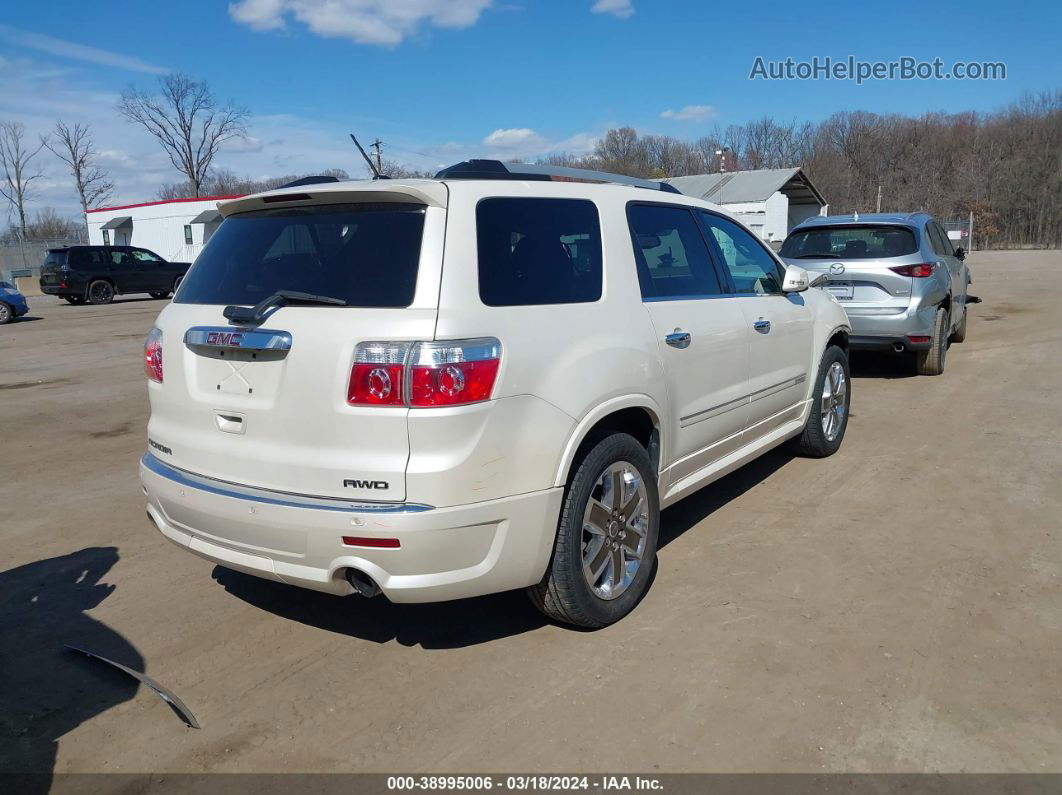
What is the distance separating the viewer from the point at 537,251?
3.35 meters

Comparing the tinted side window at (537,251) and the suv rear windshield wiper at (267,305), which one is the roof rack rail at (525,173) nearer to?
the tinted side window at (537,251)

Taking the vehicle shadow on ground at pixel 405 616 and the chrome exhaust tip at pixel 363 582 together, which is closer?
the chrome exhaust tip at pixel 363 582

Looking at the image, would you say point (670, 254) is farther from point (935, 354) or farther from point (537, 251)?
point (935, 354)

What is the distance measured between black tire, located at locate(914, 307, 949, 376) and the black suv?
2244cm

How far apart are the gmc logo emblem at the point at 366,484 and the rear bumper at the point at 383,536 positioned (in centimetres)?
7

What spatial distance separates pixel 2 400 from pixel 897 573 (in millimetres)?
9384

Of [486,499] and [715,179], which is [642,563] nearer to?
[486,499]

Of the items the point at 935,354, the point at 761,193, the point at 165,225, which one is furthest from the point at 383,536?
the point at 165,225

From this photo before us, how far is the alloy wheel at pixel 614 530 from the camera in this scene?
3436 millimetres

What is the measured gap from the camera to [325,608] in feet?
12.7

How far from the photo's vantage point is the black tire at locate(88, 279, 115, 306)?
2538 cm

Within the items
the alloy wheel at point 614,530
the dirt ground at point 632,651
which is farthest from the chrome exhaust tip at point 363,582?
the alloy wheel at point 614,530

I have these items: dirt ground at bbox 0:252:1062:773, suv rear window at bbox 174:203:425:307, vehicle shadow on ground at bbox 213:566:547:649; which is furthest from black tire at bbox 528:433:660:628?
suv rear window at bbox 174:203:425:307

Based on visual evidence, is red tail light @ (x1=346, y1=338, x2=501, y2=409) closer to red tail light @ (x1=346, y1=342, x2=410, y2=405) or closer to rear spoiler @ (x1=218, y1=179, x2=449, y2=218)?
red tail light @ (x1=346, y1=342, x2=410, y2=405)
